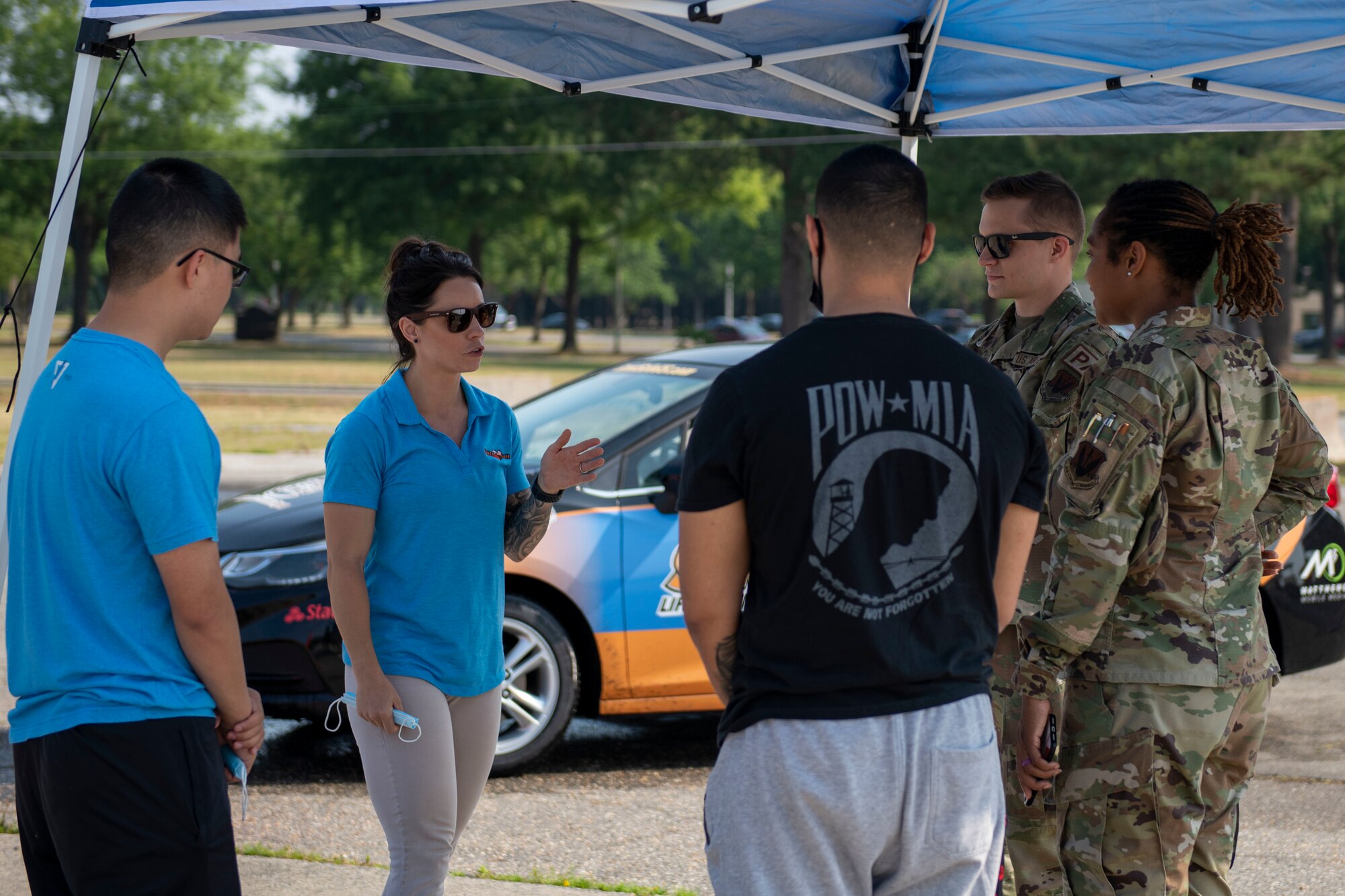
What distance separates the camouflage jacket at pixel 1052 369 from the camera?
10.6ft

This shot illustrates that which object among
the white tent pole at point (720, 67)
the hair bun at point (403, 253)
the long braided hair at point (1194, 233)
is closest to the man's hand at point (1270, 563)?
the long braided hair at point (1194, 233)

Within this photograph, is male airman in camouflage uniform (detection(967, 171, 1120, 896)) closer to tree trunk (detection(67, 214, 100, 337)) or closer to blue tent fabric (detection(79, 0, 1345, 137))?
blue tent fabric (detection(79, 0, 1345, 137))

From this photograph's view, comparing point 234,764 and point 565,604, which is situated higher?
point 234,764

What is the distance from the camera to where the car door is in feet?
17.4

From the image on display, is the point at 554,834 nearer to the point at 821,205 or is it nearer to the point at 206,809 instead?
the point at 206,809

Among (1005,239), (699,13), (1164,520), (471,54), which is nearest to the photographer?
(1164,520)

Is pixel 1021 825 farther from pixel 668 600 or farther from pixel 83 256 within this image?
pixel 83 256

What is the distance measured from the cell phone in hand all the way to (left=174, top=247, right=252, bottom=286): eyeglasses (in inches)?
76.4

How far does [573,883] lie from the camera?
4168 millimetres

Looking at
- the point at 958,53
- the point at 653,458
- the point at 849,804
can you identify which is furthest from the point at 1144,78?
the point at 849,804

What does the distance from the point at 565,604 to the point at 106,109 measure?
140 ft

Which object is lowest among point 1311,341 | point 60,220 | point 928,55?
point 1311,341

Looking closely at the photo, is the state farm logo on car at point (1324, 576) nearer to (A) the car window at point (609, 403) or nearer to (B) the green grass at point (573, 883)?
(A) the car window at point (609, 403)

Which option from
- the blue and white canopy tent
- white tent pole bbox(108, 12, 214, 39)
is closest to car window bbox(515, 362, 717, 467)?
the blue and white canopy tent
